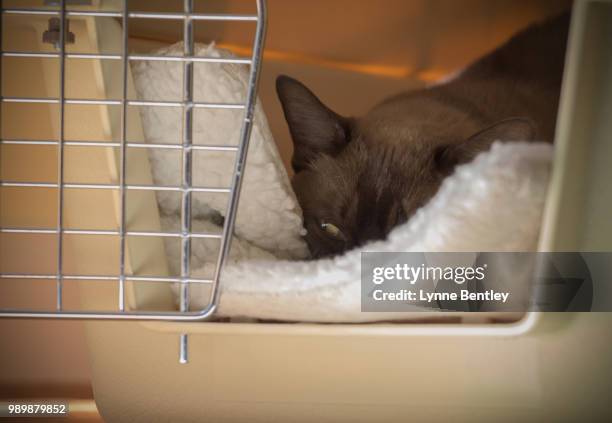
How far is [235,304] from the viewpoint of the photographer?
0.73m

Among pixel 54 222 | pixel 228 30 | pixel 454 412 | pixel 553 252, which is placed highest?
pixel 228 30

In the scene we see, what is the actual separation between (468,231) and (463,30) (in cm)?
126

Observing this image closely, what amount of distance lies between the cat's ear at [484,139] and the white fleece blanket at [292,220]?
209 mm

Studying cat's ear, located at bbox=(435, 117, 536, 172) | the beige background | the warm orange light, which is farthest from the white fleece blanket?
Result: the warm orange light

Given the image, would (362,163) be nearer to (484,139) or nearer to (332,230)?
(332,230)

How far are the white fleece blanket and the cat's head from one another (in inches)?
4.1

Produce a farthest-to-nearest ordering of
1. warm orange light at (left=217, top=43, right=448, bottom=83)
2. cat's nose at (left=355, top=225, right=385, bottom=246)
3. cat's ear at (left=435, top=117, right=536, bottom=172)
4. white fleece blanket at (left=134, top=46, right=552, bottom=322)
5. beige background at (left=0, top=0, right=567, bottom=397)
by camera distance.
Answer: warm orange light at (left=217, top=43, right=448, bottom=83), beige background at (left=0, top=0, right=567, bottom=397), cat's nose at (left=355, top=225, right=385, bottom=246), cat's ear at (left=435, top=117, right=536, bottom=172), white fleece blanket at (left=134, top=46, right=552, bottom=322)

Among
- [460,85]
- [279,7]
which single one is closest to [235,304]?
[460,85]

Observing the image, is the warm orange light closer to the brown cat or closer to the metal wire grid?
the brown cat

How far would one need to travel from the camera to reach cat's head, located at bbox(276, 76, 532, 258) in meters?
0.97

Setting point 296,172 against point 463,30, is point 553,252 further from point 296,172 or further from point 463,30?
point 463,30

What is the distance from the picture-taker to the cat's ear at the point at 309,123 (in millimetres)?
1029

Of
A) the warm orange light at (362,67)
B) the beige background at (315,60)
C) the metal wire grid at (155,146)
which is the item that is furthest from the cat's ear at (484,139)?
the warm orange light at (362,67)

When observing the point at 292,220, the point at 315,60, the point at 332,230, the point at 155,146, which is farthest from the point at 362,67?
the point at 155,146
